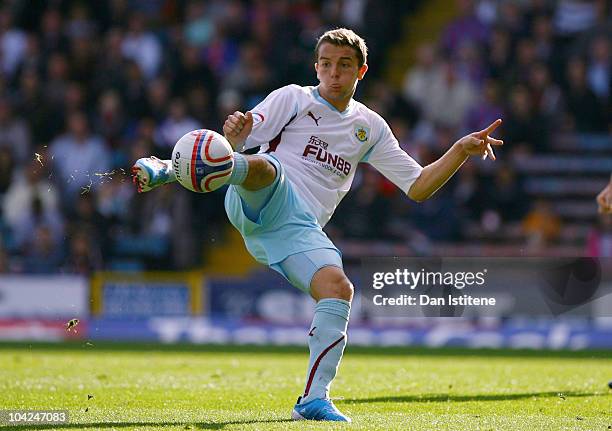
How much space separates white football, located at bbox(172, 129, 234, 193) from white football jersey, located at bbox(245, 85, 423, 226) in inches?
30.1

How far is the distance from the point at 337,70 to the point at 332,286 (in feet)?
4.73

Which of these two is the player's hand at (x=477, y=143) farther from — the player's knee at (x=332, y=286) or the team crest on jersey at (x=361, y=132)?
the player's knee at (x=332, y=286)

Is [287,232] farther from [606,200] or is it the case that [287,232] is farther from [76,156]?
[76,156]

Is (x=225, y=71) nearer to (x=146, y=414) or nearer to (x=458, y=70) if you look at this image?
(x=458, y=70)

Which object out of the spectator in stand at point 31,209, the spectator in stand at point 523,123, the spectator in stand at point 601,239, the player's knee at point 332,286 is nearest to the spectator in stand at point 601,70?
the spectator in stand at point 523,123

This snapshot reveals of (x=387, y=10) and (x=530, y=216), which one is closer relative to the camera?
(x=530, y=216)

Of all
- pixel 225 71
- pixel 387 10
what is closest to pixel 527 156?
pixel 387 10

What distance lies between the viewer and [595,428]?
23.2 ft

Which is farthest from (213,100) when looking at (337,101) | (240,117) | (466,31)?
(240,117)

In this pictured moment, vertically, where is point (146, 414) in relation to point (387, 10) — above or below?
below

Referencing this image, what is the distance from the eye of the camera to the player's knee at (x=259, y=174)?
7.01 m

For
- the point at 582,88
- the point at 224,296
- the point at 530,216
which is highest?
the point at 582,88

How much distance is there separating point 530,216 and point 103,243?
6.47 metres

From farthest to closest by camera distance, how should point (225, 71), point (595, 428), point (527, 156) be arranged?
1. point (225, 71)
2. point (527, 156)
3. point (595, 428)
